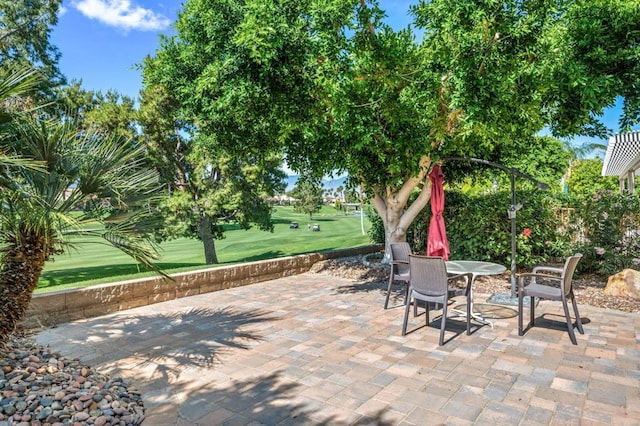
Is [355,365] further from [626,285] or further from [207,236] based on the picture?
[207,236]

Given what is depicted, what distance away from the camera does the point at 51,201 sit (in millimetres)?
3166

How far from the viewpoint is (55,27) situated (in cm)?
1380

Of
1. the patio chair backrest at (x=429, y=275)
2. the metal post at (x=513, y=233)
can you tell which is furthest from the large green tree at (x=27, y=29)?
the metal post at (x=513, y=233)

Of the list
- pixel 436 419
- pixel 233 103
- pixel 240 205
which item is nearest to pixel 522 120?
pixel 233 103

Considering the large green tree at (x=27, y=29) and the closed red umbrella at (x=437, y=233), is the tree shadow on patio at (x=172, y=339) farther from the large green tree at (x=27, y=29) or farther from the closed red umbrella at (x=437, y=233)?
the large green tree at (x=27, y=29)

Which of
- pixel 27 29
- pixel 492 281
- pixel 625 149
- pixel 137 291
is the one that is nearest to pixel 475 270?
pixel 492 281

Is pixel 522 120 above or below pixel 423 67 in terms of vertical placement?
below

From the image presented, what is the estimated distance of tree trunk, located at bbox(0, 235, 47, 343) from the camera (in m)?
3.09

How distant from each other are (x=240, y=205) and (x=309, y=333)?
10979mm

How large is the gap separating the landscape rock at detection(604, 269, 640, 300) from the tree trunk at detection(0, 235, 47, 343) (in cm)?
781

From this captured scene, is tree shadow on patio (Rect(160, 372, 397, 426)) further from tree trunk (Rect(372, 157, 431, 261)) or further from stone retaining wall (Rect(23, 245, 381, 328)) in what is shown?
tree trunk (Rect(372, 157, 431, 261))

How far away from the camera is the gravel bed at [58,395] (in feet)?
8.68

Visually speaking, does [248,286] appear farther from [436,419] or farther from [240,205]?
[240,205]

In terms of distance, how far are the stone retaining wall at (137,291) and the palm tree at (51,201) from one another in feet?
2.74
